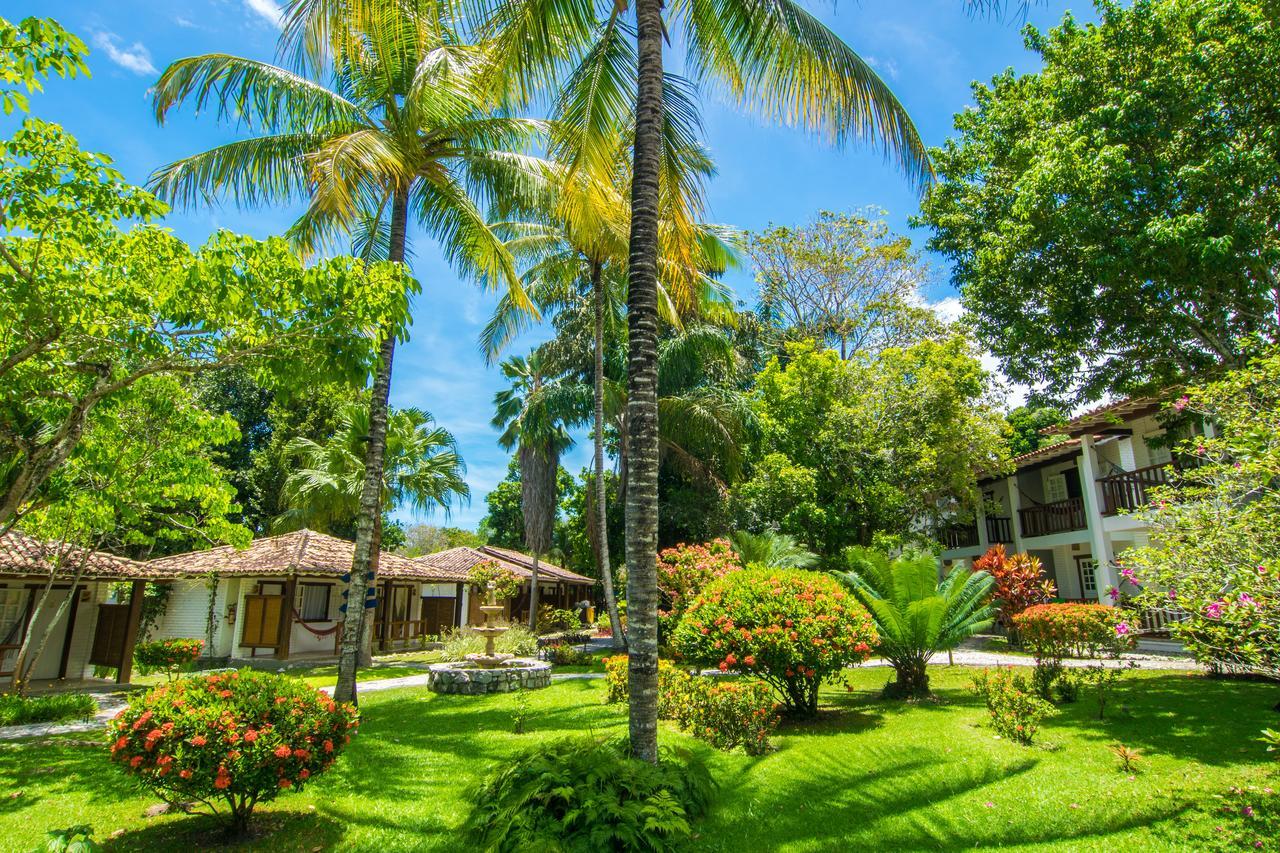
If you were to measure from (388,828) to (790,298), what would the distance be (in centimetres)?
2568

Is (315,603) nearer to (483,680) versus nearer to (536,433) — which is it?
(536,433)

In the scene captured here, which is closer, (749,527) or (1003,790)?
(1003,790)

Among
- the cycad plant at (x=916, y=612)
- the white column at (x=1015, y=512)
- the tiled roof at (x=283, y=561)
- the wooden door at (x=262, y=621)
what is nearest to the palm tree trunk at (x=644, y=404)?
the cycad plant at (x=916, y=612)

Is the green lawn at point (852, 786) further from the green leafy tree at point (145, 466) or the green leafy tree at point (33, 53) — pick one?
the green leafy tree at point (33, 53)

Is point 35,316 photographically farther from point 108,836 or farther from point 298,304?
point 108,836

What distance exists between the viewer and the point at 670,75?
24.7 ft

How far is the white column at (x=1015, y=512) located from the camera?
22500 mm

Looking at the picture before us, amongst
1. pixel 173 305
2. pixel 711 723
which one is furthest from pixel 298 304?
pixel 711 723

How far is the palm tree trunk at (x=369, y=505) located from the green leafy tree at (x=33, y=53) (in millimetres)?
5613

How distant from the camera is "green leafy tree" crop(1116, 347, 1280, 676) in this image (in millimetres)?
5727

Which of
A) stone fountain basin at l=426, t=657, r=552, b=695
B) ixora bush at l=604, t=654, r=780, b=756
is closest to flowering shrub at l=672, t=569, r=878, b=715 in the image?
ixora bush at l=604, t=654, r=780, b=756

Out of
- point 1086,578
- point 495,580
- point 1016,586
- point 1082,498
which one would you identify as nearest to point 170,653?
point 495,580

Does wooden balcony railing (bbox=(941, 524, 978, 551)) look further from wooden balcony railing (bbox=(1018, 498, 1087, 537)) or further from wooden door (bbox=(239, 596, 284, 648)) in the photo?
wooden door (bbox=(239, 596, 284, 648))

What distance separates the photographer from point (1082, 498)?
1983 centimetres
